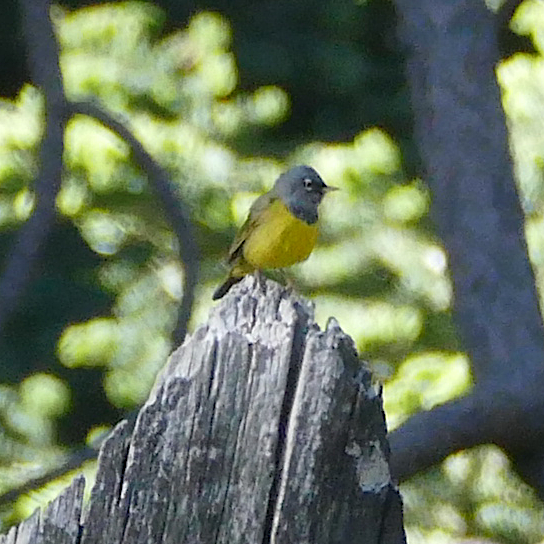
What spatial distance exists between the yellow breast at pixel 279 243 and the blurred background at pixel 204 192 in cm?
25

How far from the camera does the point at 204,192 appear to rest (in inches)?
185

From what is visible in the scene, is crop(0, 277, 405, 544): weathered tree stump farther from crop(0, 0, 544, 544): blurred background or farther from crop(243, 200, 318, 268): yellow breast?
crop(0, 0, 544, 544): blurred background

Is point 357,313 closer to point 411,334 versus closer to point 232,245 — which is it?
point 411,334

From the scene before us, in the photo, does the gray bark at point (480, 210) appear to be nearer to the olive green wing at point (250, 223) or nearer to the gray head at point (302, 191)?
the gray head at point (302, 191)

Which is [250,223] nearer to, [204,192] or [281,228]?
[281,228]

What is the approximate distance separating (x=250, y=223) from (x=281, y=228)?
12 centimetres

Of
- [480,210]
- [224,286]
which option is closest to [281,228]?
[224,286]

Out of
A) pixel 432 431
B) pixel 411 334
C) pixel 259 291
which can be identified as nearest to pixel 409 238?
pixel 411 334

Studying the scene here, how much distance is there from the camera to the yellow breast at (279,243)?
4.34 meters

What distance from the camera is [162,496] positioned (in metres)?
1.27

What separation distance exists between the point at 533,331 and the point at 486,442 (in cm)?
49

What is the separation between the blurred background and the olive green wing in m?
0.23

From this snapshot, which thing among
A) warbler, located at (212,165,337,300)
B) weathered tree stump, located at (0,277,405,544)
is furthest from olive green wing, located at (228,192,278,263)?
weathered tree stump, located at (0,277,405,544)

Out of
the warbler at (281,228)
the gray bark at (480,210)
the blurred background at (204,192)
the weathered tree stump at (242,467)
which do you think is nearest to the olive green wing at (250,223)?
the warbler at (281,228)
